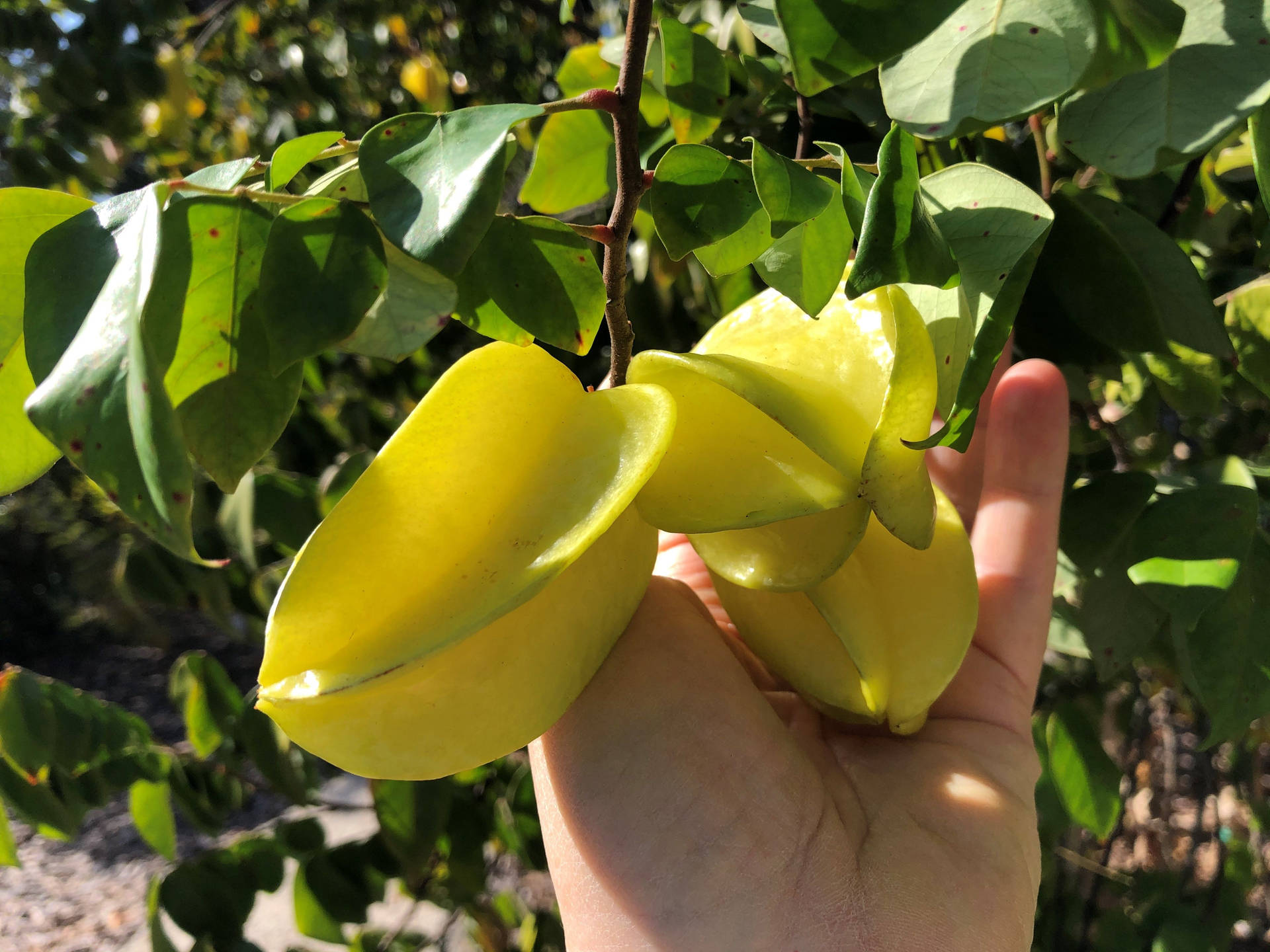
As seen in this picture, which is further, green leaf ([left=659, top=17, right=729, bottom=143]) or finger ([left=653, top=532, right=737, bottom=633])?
finger ([left=653, top=532, right=737, bottom=633])

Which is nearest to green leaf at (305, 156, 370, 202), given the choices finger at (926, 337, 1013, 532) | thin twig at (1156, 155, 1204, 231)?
thin twig at (1156, 155, 1204, 231)

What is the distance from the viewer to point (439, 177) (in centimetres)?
44

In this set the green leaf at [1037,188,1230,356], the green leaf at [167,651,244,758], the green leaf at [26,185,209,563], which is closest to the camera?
the green leaf at [26,185,209,563]

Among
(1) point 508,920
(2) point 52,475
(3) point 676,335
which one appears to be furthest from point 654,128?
(1) point 508,920

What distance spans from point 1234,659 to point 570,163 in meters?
0.76

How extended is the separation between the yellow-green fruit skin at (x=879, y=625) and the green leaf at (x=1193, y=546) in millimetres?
149

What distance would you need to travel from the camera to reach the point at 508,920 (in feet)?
6.54

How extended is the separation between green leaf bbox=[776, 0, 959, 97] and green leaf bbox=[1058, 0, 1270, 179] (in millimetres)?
156

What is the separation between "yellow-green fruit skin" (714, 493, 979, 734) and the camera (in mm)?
686

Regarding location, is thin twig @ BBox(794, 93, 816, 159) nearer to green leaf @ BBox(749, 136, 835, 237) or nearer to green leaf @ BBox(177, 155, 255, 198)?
green leaf @ BBox(749, 136, 835, 237)

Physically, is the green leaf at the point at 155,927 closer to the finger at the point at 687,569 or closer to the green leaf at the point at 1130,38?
the finger at the point at 687,569

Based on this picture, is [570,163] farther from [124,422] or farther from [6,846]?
[6,846]

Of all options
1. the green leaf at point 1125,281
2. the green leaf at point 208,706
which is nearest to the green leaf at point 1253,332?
the green leaf at point 1125,281

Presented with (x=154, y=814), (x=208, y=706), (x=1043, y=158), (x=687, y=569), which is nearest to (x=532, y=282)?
(x=1043, y=158)
